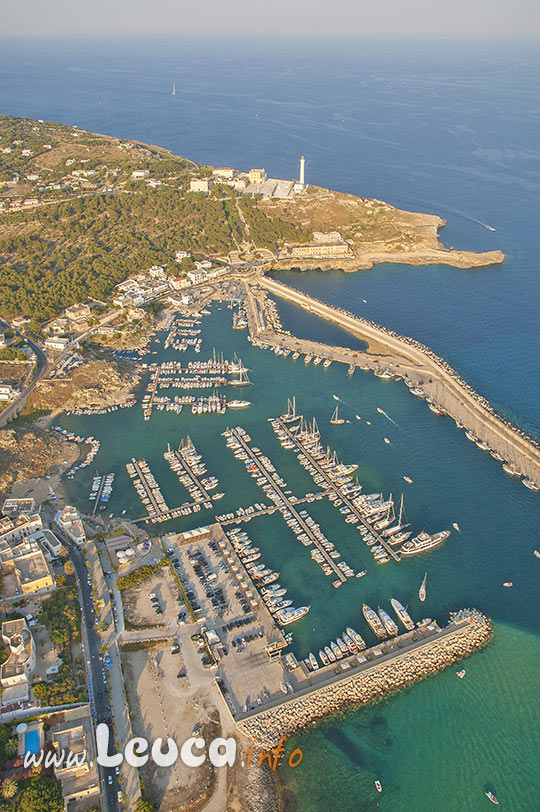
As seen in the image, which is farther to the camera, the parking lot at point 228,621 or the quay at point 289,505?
the quay at point 289,505

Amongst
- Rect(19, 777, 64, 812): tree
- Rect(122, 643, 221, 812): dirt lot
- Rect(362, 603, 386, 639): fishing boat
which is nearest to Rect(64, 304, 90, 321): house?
Rect(122, 643, 221, 812): dirt lot

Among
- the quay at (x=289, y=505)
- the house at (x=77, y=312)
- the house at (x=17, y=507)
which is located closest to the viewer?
the quay at (x=289, y=505)

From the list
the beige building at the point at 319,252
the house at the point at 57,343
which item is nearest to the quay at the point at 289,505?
the house at the point at 57,343

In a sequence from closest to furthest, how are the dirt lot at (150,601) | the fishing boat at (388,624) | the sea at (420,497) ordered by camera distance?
the sea at (420,497) → the fishing boat at (388,624) → the dirt lot at (150,601)

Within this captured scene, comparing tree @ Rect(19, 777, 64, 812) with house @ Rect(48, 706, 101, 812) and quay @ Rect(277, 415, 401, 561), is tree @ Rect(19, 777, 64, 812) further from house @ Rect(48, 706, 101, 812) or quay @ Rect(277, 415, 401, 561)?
quay @ Rect(277, 415, 401, 561)

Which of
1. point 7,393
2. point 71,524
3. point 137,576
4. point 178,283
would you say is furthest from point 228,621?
point 178,283

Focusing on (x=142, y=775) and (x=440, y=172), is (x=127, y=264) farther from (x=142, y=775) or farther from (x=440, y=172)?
(x=440, y=172)

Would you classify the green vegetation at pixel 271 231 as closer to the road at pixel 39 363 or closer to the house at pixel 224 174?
the house at pixel 224 174

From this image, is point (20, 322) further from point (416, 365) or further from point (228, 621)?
point (228, 621)
